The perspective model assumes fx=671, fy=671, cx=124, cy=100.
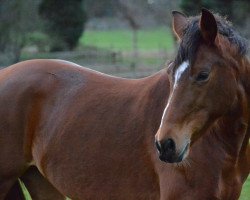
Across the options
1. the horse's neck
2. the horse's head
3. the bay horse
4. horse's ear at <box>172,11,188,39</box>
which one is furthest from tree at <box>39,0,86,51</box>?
the horse's head

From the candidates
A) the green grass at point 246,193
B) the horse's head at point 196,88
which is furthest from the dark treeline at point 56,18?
the horse's head at point 196,88

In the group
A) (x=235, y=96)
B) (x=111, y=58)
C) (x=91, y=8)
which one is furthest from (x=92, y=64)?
(x=235, y=96)

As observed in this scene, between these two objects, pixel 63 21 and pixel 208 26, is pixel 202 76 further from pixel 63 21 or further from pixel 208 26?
pixel 63 21

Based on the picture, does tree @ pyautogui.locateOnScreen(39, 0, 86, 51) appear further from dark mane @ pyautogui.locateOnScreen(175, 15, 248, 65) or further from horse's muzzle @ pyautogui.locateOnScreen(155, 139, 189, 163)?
horse's muzzle @ pyautogui.locateOnScreen(155, 139, 189, 163)

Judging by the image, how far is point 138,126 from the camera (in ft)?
14.4

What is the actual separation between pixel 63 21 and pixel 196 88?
77.1ft

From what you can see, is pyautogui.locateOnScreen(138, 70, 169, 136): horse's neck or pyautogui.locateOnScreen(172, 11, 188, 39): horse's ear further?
pyautogui.locateOnScreen(138, 70, 169, 136): horse's neck

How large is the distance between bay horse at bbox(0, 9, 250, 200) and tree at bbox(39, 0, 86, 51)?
2119 centimetres

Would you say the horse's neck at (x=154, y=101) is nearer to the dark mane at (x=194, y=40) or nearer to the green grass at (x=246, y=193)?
the dark mane at (x=194, y=40)

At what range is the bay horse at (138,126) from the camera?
12.1 ft

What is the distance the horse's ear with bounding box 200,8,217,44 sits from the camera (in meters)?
3.68

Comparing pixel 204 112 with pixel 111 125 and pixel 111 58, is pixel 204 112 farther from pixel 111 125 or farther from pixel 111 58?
pixel 111 58

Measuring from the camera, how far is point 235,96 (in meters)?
3.82

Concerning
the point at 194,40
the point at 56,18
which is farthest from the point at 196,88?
the point at 56,18
